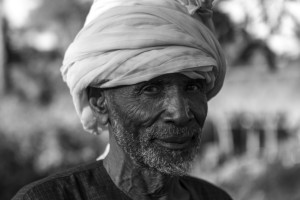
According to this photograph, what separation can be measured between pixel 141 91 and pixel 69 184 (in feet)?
1.73

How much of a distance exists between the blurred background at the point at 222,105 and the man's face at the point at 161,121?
1637 mm

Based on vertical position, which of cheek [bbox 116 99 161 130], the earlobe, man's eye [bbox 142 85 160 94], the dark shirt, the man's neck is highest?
man's eye [bbox 142 85 160 94]

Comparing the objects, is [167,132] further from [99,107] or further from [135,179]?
[99,107]

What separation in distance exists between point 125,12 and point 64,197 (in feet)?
2.87

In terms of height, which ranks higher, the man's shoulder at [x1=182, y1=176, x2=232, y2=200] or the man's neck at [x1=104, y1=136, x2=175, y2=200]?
the man's neck at [x1=104, y1=136, x2=175, y2=200]

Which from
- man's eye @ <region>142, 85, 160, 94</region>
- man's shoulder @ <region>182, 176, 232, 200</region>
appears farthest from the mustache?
man's shoulder @ <region>182, 176, 232, 200</region>

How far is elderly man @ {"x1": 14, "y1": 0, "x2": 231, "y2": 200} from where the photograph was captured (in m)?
2.75

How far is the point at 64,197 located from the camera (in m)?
2.74

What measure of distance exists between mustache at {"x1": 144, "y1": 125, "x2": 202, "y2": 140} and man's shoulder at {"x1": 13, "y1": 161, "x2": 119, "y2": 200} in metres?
0.32

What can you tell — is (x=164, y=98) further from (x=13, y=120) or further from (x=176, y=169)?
(x=13, y=120)

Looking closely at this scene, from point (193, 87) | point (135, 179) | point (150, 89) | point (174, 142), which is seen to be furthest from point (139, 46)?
point (135, 179)

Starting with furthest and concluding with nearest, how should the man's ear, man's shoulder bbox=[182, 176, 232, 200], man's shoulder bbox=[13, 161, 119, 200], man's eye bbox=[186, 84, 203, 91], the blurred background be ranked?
the blurred background < man's shoulder bbox=[182, 176, 232, 200] < the man's ear < man's eye bbox=[186, 84, 203, 91] < man's shoulder bbox=[13, 161, 119, 200]

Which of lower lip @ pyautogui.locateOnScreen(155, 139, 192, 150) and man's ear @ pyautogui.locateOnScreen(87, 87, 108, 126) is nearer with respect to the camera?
lower lip @ pyautogui.locateOnScreen(155, 139, 192, 150)

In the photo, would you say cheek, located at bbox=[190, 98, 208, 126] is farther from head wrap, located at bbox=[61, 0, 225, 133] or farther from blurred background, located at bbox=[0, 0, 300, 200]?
blurred background, located at bbox=[0, 0, 300, 200]
